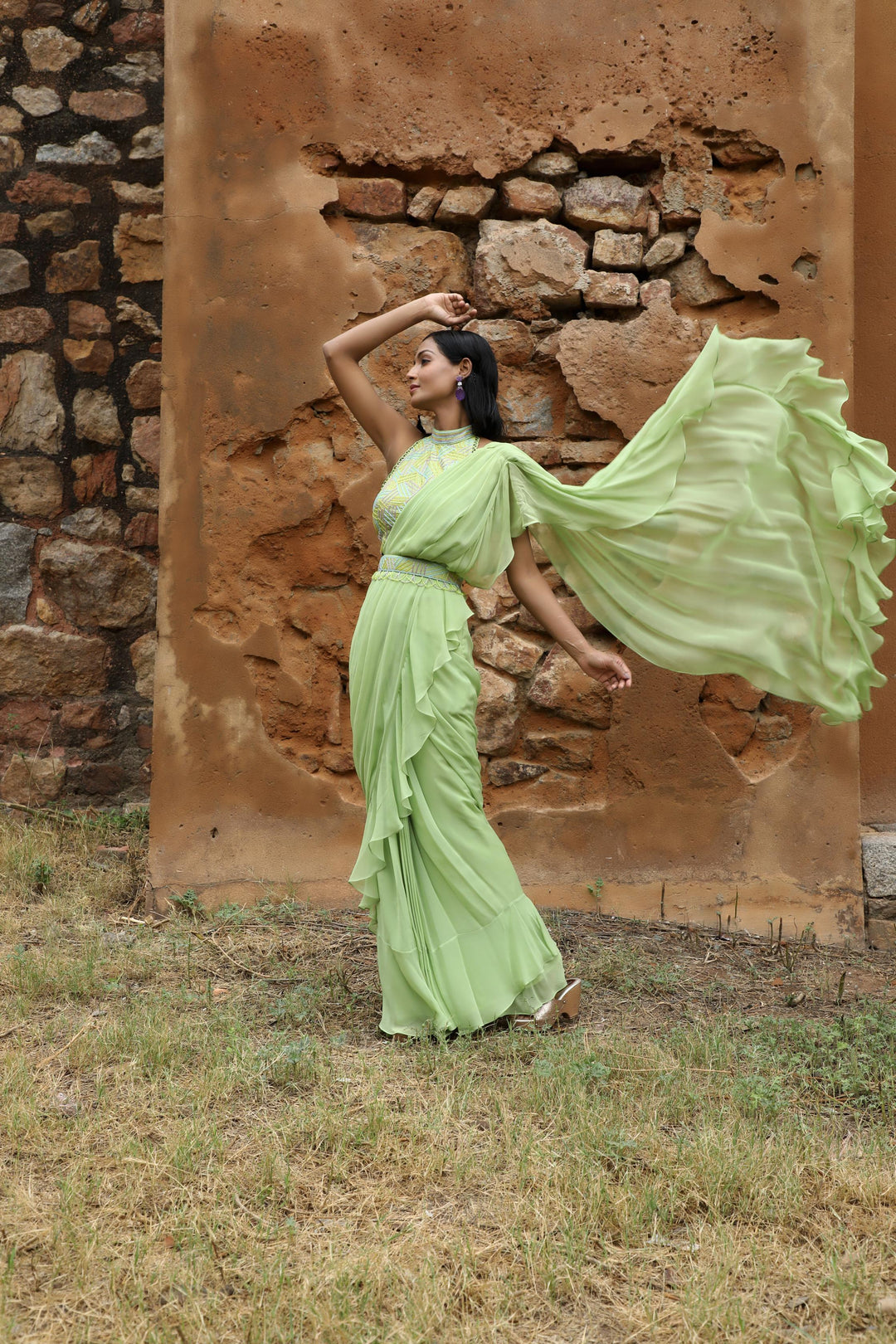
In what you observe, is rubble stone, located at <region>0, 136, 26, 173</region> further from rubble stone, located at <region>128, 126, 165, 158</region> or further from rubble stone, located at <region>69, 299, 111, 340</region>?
rubble stone, located at <region>69, 299, 111, 340</region>

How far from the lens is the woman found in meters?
3.19

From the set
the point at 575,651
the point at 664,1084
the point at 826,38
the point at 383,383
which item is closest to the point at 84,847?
the point at 383,383

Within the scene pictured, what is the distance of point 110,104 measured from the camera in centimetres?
546

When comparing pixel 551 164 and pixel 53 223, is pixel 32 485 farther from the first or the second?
pixel 551 164

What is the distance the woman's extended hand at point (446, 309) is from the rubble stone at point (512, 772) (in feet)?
5.64

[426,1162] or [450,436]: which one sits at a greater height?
[450,436]

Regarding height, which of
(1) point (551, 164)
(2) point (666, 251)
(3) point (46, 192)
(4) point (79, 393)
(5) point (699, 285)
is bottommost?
(4) point (79, 393)

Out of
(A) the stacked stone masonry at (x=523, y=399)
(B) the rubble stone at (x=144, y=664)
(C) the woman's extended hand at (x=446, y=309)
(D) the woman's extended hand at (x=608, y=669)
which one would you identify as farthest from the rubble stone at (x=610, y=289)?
(B) the rubble stone at (x=144, y=664)

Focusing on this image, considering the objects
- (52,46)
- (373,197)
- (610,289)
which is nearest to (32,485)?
(52,46)

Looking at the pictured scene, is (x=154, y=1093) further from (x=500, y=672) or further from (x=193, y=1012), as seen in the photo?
(x=500, y=672)

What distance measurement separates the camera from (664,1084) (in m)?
2.81

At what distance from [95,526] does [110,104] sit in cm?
194

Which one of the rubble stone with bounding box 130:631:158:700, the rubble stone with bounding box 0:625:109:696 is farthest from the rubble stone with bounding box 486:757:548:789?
the rubble stone with bounding box 0:625:109:696

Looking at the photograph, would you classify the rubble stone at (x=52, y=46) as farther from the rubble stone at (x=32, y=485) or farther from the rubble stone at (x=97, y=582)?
the rubble stone at (x=97, y=582)
